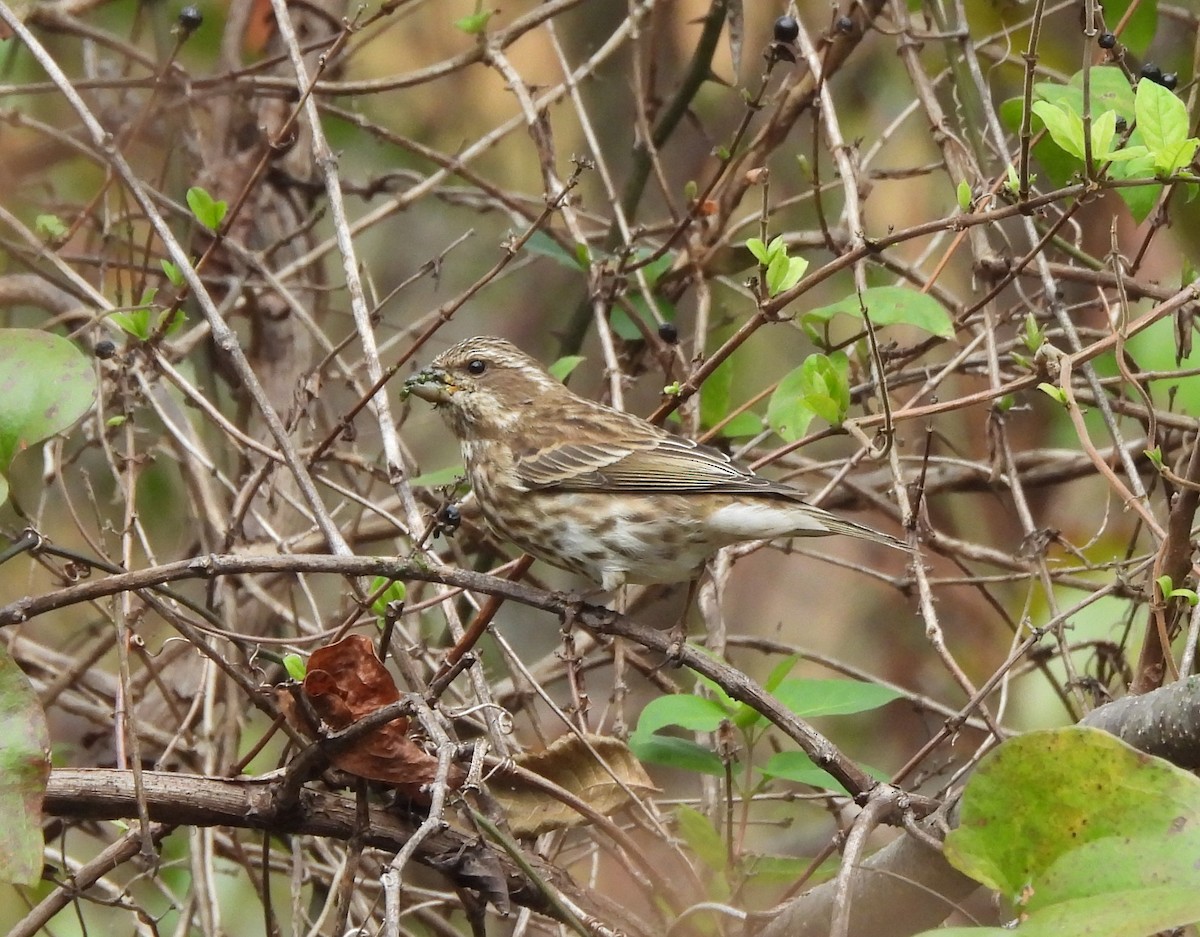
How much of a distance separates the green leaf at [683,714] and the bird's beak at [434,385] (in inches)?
69.4

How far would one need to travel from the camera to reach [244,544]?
16.3 feet

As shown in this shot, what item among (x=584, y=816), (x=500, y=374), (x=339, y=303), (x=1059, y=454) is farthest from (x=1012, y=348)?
(x=339, y=303)

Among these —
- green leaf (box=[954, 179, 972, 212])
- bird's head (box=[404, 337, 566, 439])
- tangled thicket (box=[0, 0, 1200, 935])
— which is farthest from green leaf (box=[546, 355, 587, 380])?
green leaf (box=[954, 179, 972, 212])

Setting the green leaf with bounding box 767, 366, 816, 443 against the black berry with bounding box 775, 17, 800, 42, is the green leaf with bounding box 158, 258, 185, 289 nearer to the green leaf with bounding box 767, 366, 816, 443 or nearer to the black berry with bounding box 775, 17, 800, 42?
the green leaf with bounding box 767, 366, 816, 443

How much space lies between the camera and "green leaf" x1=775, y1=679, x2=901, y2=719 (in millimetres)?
3512

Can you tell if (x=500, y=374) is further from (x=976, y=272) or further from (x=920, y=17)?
(x=920, y=17)

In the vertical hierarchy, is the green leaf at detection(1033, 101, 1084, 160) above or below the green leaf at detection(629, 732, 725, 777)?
above

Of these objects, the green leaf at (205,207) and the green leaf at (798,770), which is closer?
the green leaf at (798,770)

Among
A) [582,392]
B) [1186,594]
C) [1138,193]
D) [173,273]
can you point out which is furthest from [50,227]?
[582,392]

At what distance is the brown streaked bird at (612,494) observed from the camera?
4.38m

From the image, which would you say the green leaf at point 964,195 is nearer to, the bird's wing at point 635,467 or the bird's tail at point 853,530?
the bird's tail at point 853,530

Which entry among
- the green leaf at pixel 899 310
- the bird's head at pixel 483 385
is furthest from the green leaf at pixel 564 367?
the green leaf at pixel 899 310

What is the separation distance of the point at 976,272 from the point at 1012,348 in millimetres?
583

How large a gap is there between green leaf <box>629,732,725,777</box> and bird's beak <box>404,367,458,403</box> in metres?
1.71
